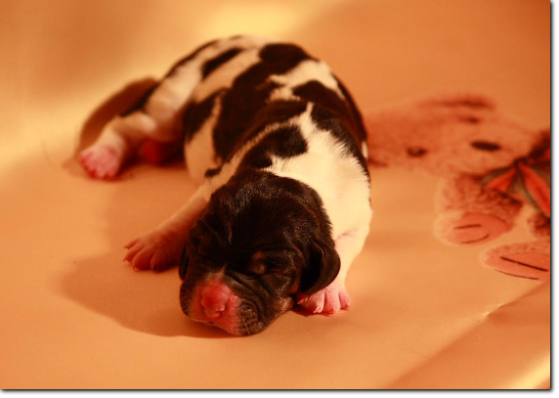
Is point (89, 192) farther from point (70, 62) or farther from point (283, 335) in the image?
point (283, 335)

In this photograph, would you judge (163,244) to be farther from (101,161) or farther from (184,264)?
(101,161)

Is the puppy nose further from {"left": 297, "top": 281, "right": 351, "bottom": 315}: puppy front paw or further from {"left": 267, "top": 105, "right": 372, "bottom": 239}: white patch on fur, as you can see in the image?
{"left": 267, "top": 105, "right": 372, "bottom": 239}: white patch on fur

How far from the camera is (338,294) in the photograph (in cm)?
269

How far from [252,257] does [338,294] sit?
18.7 inches

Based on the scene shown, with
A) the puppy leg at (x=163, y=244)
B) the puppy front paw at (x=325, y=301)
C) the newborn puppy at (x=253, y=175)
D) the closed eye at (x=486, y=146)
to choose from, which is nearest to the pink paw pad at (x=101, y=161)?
the newborn puppy at (x=253, y=175)

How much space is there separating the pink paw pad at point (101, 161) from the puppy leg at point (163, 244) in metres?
0.76

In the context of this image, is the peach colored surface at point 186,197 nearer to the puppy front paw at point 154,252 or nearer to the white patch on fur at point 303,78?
the puppy front paw at point 154,252

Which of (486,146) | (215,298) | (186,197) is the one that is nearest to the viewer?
(215,298)

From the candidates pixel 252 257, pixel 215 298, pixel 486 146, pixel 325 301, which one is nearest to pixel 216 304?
pixel 215 298

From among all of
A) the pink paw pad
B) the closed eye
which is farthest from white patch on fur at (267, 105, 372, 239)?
the closed eye

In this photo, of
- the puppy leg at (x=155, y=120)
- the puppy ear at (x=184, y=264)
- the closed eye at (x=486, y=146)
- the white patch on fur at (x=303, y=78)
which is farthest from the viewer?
the closed eye at (x=486, y=146)

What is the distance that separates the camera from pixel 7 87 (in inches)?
151

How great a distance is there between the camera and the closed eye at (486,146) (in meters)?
3.99

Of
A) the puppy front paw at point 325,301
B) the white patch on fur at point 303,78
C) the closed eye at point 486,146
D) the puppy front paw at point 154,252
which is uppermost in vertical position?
the white patch on fur at point 303,78
